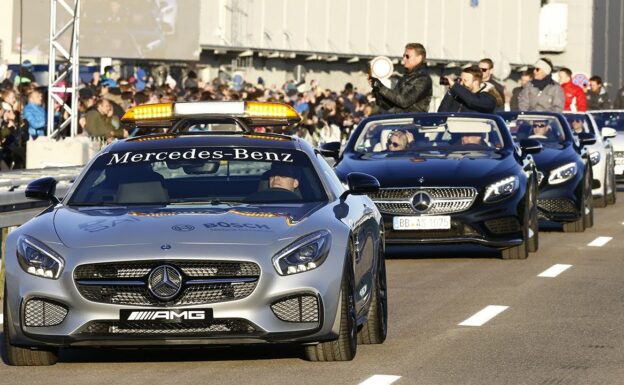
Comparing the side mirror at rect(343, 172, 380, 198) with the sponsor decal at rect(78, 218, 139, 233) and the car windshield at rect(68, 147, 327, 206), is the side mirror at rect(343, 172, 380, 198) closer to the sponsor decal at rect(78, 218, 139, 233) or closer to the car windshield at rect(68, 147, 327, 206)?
the car windshield at rect(68, 147, 327, 206)

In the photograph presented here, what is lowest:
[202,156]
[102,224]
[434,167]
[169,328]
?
[169,328]

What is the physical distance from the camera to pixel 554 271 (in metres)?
16.5

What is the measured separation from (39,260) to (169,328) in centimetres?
74

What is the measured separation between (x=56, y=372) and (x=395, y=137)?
9377 millimetres

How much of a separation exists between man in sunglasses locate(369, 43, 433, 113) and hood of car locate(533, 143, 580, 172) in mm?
1479

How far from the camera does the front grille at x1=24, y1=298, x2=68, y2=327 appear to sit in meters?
9.55

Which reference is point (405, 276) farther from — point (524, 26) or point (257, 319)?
point (524, 26)

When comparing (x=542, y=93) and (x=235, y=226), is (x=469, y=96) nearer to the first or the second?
(x=542, y=93)

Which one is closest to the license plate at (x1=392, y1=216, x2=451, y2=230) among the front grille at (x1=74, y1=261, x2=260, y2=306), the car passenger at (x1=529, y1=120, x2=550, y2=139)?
the car passenger at (x1=529, y1=120, x2=550, y2=139)

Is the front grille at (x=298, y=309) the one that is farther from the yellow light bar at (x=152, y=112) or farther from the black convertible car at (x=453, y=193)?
the black convertible car at (x=453, y=193)

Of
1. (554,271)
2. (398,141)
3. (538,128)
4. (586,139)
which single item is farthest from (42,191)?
(586,139)

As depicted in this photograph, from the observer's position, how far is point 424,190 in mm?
17500

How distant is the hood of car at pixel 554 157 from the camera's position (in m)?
22.1

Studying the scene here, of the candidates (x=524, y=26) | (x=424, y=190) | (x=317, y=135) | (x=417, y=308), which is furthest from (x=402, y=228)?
(x=524, y=26)
